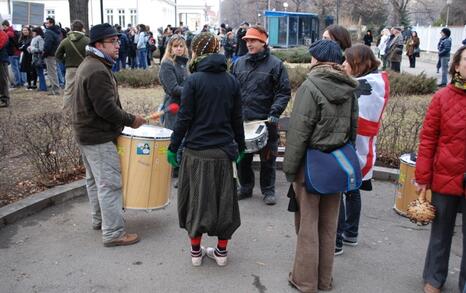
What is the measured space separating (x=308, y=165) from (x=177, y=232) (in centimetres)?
191

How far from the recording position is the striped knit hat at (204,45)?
3943mm

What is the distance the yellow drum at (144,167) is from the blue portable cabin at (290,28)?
118 feet

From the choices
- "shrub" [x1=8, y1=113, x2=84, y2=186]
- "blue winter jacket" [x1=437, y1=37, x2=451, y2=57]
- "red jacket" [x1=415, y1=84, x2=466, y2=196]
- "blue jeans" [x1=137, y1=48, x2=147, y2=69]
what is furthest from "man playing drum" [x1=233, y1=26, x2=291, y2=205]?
"blue jeans" [x1=137, y1=48, x2=147, y2=69]

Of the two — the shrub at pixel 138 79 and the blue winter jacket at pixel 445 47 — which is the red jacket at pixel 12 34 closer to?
the shrub at pixel 138 79

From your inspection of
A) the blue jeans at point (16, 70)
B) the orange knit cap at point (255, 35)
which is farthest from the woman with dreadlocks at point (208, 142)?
the blue jeans at point (16, 70)

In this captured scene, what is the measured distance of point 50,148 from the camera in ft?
19.9

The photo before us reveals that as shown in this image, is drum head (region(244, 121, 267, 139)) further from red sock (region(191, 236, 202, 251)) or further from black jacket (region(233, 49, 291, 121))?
red sock (region(191, 236, 202, 251))

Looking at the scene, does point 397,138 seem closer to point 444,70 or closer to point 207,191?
point 207,191

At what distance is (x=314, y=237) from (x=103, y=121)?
6.64 ft

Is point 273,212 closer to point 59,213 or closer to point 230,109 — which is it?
point 230,109

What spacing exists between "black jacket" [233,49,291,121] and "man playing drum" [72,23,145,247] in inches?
61.7

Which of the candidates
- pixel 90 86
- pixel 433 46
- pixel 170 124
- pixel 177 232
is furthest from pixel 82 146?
pixel 433 46

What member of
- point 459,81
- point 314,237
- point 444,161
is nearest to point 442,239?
point 444,161

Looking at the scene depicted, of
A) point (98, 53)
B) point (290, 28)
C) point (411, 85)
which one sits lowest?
point (411, 85)
